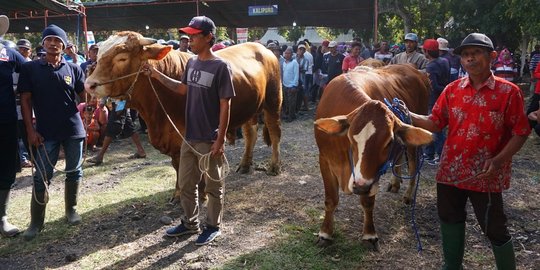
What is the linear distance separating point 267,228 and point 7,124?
2.80 metres

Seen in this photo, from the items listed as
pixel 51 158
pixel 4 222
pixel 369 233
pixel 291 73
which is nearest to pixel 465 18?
pixel 291 73

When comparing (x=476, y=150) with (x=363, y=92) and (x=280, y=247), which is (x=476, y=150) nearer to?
(x=363, y=92)

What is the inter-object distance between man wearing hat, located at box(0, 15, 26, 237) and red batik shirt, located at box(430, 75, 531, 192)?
3.96 meters

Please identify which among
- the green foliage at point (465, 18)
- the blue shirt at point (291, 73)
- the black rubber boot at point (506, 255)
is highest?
the green foliage at point (465, 18)

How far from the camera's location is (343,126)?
3227 millimetres

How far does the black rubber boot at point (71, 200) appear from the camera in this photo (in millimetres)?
4570

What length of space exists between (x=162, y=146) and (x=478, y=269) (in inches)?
134

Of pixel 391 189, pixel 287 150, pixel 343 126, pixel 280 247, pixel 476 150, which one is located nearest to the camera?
pixel 476 150

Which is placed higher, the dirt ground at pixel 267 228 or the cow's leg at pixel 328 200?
the cow's leg at pixel 328 200

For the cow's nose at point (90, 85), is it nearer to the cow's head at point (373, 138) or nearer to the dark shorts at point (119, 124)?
the cow's head at point (373, 138)

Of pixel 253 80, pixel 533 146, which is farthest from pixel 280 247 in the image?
pixel 533 146

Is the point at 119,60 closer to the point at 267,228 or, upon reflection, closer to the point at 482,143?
the point at 267,228

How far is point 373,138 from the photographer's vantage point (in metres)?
3.02

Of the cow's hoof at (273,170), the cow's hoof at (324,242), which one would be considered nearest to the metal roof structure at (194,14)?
the cow's hoof at (273,170)
